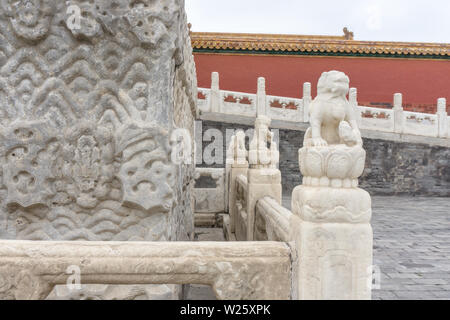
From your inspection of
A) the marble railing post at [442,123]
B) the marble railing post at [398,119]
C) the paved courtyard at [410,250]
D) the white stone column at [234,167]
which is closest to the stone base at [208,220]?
the paved courtyard at [410,250]

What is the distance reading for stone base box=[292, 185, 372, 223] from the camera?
143 centimetres

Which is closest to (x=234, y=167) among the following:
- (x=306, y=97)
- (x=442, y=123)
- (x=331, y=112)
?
(x=331, y=112)

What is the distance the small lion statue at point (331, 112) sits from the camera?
1.63 meters

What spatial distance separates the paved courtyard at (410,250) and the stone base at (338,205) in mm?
2258

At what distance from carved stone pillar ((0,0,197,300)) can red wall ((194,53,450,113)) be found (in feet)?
32.7

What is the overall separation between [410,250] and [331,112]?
4193 millimetres

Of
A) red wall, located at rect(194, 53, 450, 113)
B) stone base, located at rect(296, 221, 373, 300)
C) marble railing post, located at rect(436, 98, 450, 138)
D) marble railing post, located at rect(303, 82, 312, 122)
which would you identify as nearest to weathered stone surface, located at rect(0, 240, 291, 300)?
stone base, located at rect(296, 221, 373, 300)

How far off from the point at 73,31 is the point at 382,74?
39.6ft

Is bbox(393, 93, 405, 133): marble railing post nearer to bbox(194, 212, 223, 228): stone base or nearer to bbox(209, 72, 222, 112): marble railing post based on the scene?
bbox(209, 72, 222, 112): marble railing post

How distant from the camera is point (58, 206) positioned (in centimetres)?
211

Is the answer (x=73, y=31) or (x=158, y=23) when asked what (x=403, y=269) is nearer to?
(x=158, y=23)

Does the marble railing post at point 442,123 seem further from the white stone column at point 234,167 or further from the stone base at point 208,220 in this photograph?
the stone base at point 208,220

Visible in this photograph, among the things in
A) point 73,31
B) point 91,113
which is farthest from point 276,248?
point 73,31

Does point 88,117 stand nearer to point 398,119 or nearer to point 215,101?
point 215,101
